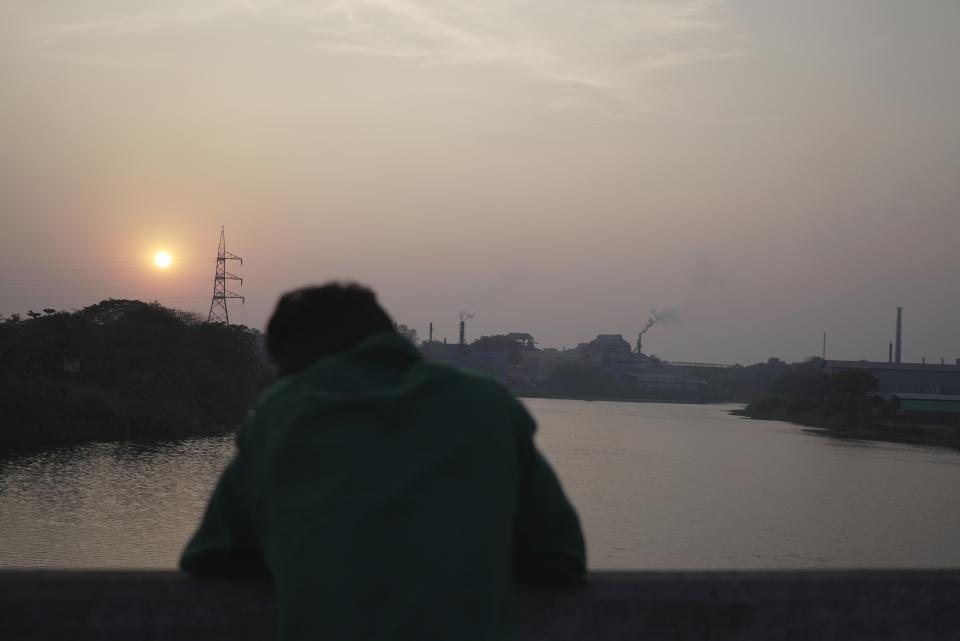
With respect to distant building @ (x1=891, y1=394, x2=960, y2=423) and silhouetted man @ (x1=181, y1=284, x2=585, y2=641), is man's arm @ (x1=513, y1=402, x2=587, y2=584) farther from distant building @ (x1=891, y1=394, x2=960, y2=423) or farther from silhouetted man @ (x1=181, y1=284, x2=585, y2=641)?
distant building @ (x1=891, y1=394, x2=960, y2=423)

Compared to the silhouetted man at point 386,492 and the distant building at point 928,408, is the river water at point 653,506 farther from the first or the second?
the distant building at point 928,408

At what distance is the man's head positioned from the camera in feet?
3.81

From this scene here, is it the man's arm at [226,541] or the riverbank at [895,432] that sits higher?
the man's arm at [226,541]

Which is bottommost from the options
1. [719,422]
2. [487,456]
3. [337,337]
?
[719,422]

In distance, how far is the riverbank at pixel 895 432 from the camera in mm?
34719

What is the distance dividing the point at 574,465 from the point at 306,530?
21.9 meters

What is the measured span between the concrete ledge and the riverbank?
1433 inches

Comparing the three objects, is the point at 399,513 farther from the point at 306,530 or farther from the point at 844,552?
the point at 844,552

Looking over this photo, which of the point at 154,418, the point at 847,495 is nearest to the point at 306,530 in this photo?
the point at 847,495

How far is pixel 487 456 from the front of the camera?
3.29 ft

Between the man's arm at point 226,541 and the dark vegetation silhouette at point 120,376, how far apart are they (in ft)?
64.9

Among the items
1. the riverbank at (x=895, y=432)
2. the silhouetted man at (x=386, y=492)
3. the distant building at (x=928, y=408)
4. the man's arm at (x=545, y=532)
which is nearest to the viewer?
the silhouetted man at (x=386, y=492)

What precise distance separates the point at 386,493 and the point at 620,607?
477mm

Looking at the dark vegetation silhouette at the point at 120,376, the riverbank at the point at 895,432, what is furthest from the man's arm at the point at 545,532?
the riverbank at the point at 895,432
